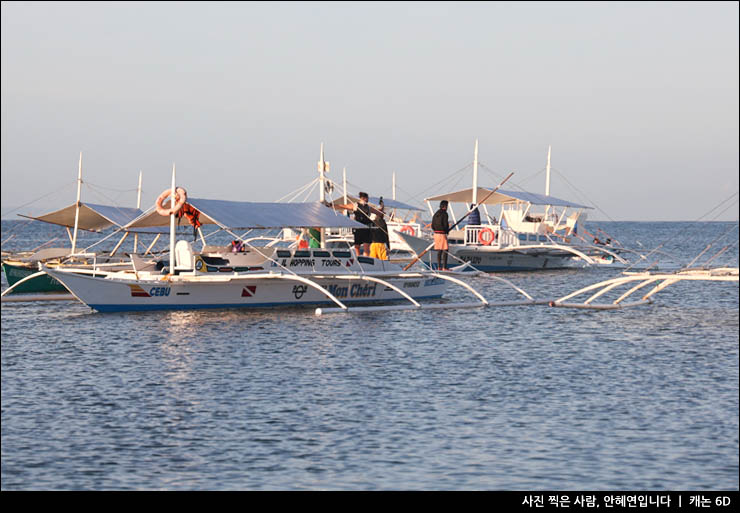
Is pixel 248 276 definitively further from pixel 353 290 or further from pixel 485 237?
pixel 485 237

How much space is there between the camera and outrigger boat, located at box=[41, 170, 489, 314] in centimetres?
2764

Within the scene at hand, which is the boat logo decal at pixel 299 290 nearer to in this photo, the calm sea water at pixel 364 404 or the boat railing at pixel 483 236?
the calm sea water at pixel 364 404

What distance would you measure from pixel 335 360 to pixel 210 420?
626 cm

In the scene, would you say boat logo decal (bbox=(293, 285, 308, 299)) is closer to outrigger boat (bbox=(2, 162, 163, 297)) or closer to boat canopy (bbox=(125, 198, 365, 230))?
boat canopy (bbox=(125, 198, 365, 230))

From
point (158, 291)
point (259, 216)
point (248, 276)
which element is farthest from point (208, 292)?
point (259, 216)

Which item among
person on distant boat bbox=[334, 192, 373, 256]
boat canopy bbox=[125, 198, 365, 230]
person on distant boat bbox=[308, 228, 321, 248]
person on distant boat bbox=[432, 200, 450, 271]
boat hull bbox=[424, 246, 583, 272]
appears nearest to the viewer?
boat canopy bbox=[125, 198, 365, 230]

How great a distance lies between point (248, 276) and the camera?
28.1 meters

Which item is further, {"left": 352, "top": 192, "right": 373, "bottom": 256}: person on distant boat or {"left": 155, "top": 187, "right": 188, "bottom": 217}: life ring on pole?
{"left": 352, "top": 192, "right": 373, "bottom": 256}: person on distant boat

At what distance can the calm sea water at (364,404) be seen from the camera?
12.2m

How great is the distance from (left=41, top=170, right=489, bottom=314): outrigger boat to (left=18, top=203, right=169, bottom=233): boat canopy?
8155mm

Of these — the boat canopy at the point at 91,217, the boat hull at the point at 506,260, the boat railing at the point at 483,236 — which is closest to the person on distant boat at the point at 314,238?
the boat canopy at the point at 91,217

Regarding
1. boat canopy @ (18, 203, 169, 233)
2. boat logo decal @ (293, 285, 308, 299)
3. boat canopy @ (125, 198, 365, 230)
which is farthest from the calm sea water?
boat canopy @ (18, 203, 169, 233)

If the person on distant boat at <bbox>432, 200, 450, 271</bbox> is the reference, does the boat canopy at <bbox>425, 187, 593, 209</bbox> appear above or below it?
above

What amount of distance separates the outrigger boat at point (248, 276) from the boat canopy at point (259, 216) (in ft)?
0.10
